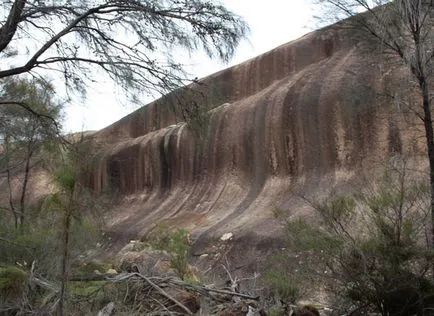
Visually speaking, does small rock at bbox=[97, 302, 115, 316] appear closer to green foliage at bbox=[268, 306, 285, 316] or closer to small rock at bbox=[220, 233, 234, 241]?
green foliage at bbox=[268, 306, 285, 316]

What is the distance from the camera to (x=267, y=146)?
23922 mm

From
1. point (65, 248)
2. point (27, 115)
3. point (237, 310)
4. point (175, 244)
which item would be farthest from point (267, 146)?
point (65, 248)

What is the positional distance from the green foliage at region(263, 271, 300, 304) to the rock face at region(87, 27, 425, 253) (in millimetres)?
6549

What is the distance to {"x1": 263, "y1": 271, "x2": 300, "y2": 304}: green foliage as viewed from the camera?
32.2 feet

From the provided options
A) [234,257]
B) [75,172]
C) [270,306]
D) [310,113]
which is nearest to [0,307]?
[75,172]

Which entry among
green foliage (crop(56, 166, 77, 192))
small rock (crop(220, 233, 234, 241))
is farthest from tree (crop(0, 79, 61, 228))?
small rock (crop(220, 233, 234, 241))

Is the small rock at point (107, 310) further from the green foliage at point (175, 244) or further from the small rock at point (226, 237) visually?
the small rock at point (226, 237)

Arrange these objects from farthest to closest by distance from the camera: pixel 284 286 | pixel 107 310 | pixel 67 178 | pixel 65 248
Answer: pixel 284 286, pixel 107 310, pixel 65 248, pixel 67 178

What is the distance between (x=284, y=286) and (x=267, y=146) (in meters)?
14.3

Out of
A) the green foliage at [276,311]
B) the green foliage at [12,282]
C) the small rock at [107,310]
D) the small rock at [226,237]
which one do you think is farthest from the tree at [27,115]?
the small rock at [226,237]

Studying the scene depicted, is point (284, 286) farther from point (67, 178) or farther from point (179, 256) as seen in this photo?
point (67, 178)

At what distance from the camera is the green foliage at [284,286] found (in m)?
9.81

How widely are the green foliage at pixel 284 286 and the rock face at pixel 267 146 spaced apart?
655 cm

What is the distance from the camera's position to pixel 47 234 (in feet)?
24.6
